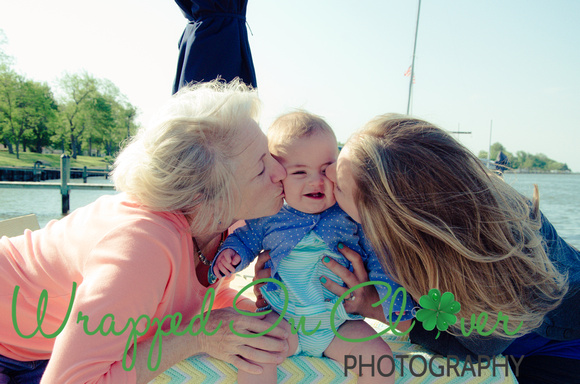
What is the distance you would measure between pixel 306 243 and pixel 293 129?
1.87ft

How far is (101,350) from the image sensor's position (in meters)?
1.27

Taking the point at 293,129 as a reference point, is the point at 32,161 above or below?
below

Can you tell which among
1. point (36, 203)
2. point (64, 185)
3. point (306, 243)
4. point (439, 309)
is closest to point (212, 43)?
point (306, 243)

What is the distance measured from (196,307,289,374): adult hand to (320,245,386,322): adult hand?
33 centimetres

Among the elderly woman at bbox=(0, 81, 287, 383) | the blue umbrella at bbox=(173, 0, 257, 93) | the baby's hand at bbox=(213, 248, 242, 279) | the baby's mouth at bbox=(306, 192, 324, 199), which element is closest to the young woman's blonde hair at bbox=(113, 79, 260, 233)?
the elderly woman at bbox=(0, 81, 287, 383)

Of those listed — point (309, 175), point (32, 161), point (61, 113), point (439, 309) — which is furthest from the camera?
point (61, 113)

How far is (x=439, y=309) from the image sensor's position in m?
1.57

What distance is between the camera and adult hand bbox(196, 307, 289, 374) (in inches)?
64.8

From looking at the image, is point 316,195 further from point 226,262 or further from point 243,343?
point 243,343

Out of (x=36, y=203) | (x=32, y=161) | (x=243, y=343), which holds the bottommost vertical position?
(x=32, y=161)

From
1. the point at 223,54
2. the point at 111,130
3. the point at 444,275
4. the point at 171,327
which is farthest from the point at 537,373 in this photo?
the point at 111,130

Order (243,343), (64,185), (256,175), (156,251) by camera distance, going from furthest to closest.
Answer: (64,185) < (256,175) < (243,343) < (156,251)

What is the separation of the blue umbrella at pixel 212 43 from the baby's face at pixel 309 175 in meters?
1.25

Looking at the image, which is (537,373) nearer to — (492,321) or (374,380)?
(492,321)
